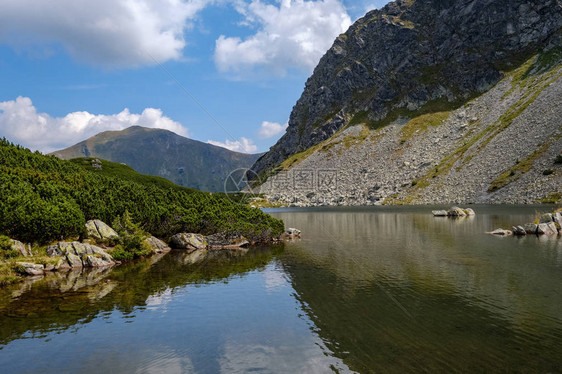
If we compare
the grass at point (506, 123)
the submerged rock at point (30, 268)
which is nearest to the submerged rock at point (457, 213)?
the grass at point (506, 123)

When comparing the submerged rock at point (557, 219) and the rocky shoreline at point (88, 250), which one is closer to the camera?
the rocky shoreline at point (88, 250)

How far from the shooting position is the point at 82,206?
41.7 meters

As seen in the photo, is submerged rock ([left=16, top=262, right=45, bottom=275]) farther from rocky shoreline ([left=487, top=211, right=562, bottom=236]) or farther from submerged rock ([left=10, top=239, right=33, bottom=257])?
rocky shoreline ([left=487, top=211, right=562, bottom=236])

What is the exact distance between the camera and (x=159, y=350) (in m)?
16.5

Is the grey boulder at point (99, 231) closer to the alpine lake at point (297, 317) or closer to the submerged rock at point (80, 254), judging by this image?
the submerged rock at point (80, 254)

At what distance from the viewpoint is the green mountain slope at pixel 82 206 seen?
34156 millimetres

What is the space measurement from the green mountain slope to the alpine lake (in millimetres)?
7137

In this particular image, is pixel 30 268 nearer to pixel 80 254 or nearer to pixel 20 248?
pixel 20 248

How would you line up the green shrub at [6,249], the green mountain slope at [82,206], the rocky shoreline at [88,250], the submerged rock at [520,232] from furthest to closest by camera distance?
the submerged rock at [520,232]
the green mountain slope at [82,206]
the rocky shoreline at [88,250]
the green shrub at [6,249]

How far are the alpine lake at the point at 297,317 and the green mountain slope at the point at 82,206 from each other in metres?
7.14

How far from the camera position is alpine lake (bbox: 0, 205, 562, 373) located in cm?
1488

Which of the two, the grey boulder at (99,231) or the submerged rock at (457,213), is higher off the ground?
the grey boulder at (99,231)

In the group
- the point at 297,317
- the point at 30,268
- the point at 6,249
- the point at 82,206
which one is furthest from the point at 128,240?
the point at 297,317

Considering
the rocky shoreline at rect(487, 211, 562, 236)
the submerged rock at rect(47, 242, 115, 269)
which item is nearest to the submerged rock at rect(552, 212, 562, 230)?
the rocky shoreline at rect(487, 211, 562, 236)
